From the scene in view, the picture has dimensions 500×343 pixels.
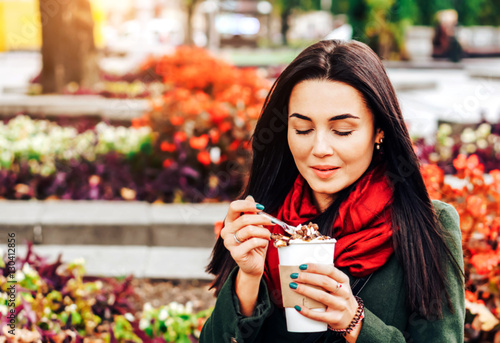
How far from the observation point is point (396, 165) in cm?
176

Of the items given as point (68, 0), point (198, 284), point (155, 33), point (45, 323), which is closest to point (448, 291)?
point (45, 323)

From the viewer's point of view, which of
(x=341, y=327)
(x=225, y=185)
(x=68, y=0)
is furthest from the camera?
(x=68, y=0)

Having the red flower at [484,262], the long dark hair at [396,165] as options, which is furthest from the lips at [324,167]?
the red flower at [484,262]

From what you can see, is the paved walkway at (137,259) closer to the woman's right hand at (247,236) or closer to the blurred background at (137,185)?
the blurred background at (137,185)

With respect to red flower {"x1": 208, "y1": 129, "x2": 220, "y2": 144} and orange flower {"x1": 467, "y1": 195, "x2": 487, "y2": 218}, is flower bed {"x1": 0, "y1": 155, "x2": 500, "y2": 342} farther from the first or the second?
red flower {"x1": 208, "y1": 129, "x2": 220, "y2": 144}

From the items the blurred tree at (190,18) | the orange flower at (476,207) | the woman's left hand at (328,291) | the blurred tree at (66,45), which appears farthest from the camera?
the blurred tree at (190,18)

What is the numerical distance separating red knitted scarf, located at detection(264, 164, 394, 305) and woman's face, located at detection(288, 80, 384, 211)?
0.17 ft

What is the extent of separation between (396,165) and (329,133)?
24 cm

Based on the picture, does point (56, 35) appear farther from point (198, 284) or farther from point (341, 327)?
point (341, 327)

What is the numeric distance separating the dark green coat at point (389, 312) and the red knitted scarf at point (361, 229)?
0.18ft

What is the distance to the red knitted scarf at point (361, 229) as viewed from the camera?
1.68m

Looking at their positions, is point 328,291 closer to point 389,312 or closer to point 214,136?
point 389,312

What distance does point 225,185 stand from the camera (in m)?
5.50

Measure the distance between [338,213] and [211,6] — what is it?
1811 centimetres
